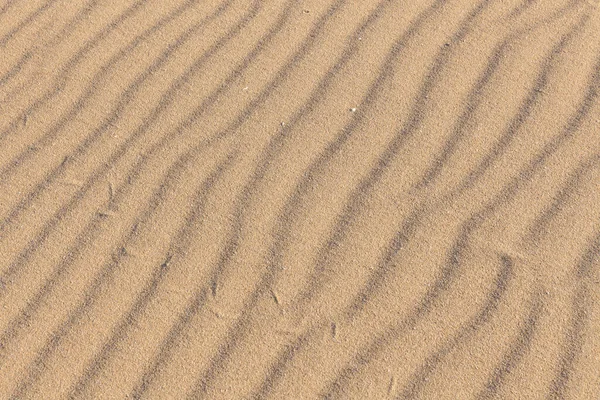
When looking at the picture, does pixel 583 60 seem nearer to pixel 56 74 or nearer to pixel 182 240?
pixel 182 240

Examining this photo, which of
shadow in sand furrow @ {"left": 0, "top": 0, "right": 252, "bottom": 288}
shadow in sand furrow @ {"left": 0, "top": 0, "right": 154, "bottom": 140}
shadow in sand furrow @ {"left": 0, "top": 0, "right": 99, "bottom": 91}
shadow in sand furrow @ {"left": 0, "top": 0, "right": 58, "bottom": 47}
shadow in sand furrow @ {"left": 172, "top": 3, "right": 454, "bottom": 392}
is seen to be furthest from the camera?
shadow in sand furrow @ {"left": 0, "top": 0, "right": 58, "bottom": 47}

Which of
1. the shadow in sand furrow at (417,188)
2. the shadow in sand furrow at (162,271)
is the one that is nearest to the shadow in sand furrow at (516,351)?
the shadow in sand furrow at (417,188)

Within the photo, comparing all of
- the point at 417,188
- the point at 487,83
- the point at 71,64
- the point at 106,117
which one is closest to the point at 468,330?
the point at 417,188

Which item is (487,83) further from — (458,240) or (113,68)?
(113,68)

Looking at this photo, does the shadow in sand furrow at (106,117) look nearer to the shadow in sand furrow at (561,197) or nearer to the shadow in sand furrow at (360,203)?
the shadow in sand furrow at (360,203)

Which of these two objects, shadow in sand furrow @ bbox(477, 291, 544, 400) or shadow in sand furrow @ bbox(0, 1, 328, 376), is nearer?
→ shadow in sand furrow @ bbox(477, 291, 544, 400)

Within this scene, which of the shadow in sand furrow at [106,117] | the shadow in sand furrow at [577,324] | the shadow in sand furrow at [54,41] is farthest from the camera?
the shadow in sand furrow at [54,41]

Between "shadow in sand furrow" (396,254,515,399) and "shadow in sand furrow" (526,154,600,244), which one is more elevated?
"shadow in sand furrow" (526,154,600,244)

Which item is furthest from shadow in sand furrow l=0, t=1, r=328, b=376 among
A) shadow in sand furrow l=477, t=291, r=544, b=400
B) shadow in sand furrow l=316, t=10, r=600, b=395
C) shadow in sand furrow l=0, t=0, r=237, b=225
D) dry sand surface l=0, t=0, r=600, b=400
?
shadow in sand furrow l=477, t=291, r=544, b=400

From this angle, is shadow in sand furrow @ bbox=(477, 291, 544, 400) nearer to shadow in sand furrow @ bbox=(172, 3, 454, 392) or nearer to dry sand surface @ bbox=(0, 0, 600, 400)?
dry sand surface @ bbox=(0, 0, 600, 400)
